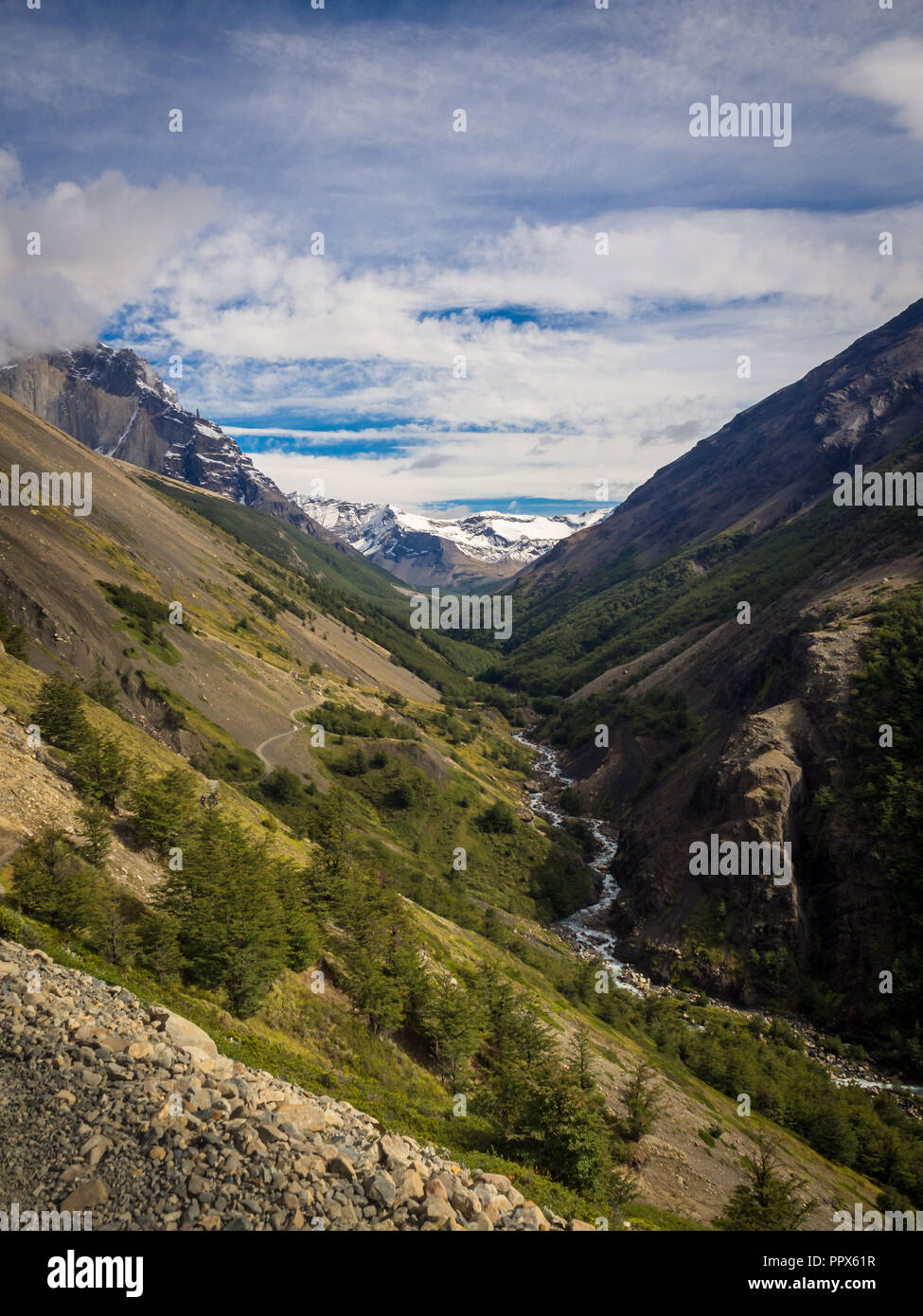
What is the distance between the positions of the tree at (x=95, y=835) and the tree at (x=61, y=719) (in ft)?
23.1

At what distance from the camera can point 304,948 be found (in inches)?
1054

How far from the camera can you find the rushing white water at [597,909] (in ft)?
235

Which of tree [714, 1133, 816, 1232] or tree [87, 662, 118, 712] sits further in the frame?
tree [87, 662, 118, 712]

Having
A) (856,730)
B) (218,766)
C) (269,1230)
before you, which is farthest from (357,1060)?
(856,730)

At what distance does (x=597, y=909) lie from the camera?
276 feet

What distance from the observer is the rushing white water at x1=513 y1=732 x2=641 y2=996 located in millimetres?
71488

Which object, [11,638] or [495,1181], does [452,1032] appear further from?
[11,638]

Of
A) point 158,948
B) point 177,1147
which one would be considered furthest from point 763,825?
point 177,1147

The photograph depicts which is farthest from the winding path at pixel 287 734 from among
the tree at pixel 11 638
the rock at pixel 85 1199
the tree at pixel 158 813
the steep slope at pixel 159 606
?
the rock at pixel 85 1199

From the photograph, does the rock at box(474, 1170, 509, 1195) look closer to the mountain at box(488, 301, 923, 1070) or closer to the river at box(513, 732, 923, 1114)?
the river at box(513, 732, 923, 1114)

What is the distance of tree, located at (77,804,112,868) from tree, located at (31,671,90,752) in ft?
23.1

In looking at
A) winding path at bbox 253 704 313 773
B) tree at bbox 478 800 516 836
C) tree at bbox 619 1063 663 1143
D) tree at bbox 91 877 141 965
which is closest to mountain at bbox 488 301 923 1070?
tree at bbox 478 800 516 836

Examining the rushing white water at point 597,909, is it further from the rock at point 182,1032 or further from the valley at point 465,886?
the rock at point 182,1032

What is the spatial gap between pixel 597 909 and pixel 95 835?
7505cm
